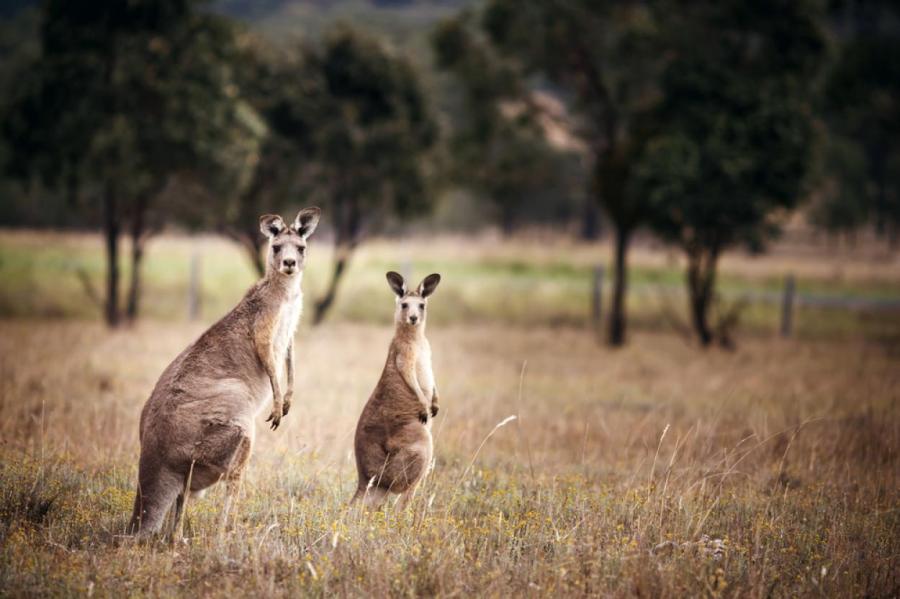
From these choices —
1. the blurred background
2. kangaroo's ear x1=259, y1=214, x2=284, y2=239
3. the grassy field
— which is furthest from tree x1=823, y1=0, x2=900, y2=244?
kangaroo's ear x1=259, y1=214, x2=284, y2=239

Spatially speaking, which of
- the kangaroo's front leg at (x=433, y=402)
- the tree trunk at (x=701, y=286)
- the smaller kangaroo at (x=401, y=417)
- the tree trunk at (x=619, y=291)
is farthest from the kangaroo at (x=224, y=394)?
the tree trunk at (x=619, y=291)

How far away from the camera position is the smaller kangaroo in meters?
5.30

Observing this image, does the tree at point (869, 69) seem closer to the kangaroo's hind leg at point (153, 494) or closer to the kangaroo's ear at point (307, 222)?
the kangaroo's ear at point (307, 222)

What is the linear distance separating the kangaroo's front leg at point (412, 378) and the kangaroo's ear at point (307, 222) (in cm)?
110

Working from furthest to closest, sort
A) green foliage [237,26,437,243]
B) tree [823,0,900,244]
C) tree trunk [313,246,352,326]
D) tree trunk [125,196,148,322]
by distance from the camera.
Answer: tree [823,0,900,244] → tree trunk [313,246,352,326] → green foliage [237,26,437,243] → tree trunk [125,196,148,322]

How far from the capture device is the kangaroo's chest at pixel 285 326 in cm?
534

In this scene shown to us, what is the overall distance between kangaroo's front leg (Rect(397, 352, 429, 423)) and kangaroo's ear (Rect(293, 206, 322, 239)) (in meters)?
1.10

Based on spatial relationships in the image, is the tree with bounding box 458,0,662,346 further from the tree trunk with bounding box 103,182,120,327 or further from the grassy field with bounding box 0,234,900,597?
the tree trunk with bounding box 103,182,120,327

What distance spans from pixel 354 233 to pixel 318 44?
4519 mm

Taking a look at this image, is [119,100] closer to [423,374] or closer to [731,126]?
[731,126]

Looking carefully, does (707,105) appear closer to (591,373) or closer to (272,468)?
(591,373)

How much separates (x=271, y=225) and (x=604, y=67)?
13705mm

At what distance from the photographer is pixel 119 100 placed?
15609 millimetres

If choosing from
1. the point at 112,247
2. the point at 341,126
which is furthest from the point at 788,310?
the point at 112,247
